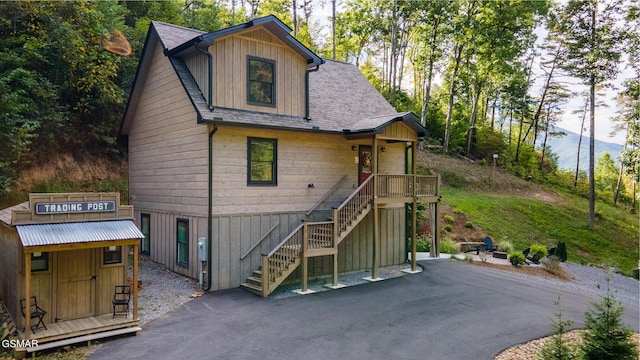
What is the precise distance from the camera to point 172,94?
1309 centimetres

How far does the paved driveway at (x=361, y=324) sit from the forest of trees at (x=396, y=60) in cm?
1019

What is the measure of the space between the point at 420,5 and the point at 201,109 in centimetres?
2539

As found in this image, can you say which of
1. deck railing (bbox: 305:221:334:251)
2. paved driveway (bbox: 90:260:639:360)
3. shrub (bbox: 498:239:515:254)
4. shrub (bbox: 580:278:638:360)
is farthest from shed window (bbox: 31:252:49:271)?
shrub (bbox: 498:239:515:254)

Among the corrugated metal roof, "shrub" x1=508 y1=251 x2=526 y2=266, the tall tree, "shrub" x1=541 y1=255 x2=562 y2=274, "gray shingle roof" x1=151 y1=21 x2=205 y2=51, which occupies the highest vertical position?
the tall tree

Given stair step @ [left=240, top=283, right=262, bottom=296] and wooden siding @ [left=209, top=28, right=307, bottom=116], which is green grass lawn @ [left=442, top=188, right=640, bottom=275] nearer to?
wooden siding @ [left=209, top=28, right=307, bottom=116]

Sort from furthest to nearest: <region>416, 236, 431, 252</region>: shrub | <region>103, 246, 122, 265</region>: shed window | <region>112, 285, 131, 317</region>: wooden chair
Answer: <region>416, 236, 431, 252</region>: shrub → <region>103, 246, 122, 265</region>: shed window → <region>112, 285, 131, 317</region>: wooden chair

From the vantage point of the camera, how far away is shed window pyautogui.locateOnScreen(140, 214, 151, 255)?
591 inches

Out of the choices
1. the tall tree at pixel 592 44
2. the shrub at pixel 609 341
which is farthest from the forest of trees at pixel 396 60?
the shrub at pixel 609 341

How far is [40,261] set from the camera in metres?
8.07

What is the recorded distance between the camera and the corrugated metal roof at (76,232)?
7355 mm

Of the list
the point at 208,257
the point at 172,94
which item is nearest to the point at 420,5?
the point at 172,94

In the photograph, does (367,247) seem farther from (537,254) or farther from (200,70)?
(537,254)

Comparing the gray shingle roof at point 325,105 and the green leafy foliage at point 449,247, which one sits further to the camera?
the green leafy foliage at point 449,247

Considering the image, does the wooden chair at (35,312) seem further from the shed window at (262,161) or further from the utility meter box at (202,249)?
the shed window at (262,161)
